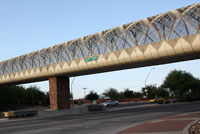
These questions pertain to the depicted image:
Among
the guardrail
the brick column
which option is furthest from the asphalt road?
the brick column

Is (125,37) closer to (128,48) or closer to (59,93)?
(128,48)

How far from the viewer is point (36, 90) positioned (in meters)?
93.1

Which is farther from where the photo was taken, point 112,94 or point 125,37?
point 112,94

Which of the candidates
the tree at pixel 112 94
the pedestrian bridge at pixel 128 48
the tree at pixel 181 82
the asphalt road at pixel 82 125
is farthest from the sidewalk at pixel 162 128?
the tree at pixel 112 94

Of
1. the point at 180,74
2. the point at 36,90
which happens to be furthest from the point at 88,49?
the point at 36,90

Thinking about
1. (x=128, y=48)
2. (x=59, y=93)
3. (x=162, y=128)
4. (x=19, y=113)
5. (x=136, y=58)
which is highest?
(x=128, y=48)

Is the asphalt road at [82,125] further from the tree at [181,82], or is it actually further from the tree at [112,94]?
the tree at [112,94]

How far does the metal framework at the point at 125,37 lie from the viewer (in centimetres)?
2767

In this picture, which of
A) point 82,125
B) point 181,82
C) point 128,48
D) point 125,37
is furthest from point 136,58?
point 181,82

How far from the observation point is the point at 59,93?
42406 mm

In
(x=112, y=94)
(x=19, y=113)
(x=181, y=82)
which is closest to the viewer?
(x=19, y=113)

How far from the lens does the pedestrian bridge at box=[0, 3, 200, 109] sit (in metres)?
27.5

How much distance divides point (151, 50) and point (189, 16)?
5373 mm

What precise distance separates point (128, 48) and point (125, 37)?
5.92 ft
